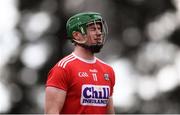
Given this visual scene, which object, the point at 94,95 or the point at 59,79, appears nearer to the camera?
the point at 59,79

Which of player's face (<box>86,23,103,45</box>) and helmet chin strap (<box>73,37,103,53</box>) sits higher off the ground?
player's face (<box>86,23,103,45</box>)

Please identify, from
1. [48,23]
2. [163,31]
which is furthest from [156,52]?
[48,23]

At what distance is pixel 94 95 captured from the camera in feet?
32.9

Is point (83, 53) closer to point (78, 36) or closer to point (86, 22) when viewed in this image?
→ point (78, 36)

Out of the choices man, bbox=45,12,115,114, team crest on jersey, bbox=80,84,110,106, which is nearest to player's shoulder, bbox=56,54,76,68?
man, bbox=45,12,115,114

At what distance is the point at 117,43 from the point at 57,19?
2.18 meters

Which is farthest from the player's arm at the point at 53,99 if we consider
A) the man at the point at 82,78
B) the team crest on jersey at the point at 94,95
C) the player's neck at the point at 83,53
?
the player's neck at the point at 83,53

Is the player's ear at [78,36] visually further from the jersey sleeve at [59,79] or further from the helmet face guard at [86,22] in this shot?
the jersey sleeve at [59,79]

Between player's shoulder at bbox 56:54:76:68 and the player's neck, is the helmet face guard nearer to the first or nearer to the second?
the player's neck

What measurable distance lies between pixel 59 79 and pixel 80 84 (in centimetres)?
25

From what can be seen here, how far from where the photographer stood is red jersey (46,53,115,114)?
9.90m

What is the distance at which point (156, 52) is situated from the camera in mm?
34281

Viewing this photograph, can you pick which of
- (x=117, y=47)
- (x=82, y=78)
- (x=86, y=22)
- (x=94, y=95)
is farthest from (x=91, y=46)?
(x=117, y=47)

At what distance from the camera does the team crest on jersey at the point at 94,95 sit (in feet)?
32.8
